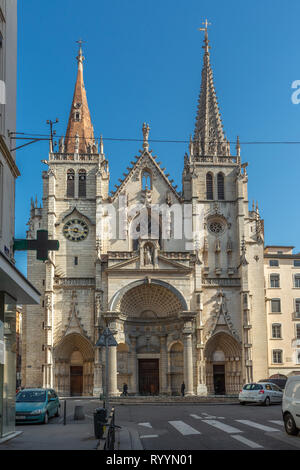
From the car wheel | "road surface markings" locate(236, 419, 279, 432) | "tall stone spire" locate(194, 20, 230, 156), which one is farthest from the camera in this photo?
"tall stone spire" locate(194, 20, 230, 156)

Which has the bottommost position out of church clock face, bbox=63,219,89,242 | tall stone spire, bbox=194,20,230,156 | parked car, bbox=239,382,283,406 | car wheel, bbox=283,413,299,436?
parked car, bbox=239,382,283,406

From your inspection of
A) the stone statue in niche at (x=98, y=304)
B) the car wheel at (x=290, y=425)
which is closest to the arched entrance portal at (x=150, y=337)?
the stone statue in niche at (x=98, y=304)

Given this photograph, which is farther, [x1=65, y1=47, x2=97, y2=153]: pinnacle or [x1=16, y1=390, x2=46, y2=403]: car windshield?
[x1=65, y1=47, x2=97, y2=153]: pinnacle

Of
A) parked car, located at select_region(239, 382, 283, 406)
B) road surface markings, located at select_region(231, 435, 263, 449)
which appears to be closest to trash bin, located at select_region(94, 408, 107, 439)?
road surface markings, located at select_region(231, 435, 263, 449)

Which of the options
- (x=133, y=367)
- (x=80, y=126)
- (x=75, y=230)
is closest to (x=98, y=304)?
(x=133, y=367)

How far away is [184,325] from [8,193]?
101ft

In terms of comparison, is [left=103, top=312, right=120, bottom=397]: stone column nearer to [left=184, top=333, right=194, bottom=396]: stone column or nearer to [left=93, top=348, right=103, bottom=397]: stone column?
[left=93, top=348, right=103, bottom=397]: stone column

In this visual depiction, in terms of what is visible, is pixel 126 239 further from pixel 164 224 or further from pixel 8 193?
pixel 8 193

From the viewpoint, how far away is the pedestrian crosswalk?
15.2 meters

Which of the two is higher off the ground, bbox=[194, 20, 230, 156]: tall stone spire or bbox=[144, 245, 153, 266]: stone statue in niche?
bbox=[194, 20, 230, 156]: tall stone spire

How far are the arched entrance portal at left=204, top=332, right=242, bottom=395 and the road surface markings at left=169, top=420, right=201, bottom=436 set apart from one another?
25.5 meters

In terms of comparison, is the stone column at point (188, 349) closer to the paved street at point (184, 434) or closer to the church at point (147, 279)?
the church at point (147, 279)

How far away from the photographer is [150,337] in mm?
47125

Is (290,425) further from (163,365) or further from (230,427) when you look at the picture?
(163,365)
